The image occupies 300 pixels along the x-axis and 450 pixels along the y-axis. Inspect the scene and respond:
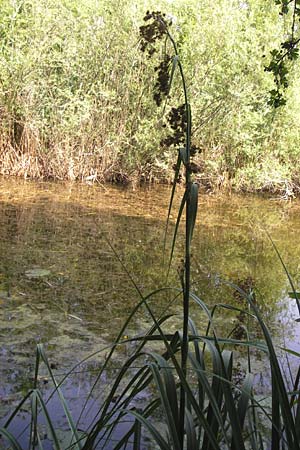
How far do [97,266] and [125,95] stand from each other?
17.2 feet

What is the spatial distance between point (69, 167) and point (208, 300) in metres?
5.46

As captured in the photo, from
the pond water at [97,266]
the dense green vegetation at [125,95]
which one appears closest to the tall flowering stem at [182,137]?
the pond water at [97,266]

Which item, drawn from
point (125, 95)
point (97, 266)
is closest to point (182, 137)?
point (97, 266)

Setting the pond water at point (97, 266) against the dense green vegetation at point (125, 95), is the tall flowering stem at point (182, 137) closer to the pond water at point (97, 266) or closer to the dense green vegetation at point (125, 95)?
the pond water at point (97, 266)

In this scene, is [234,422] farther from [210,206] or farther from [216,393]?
[210,206]

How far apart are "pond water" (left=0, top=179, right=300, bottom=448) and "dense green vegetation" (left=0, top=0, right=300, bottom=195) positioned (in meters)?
0.88

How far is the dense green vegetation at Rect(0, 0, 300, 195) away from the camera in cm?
861

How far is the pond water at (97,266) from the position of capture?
2.82 meters

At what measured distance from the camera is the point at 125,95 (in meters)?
9.12

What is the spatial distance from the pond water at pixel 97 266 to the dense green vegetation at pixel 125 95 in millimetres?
884

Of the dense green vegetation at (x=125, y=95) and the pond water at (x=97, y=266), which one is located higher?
the dense green vegetation at (x=125, y=95)

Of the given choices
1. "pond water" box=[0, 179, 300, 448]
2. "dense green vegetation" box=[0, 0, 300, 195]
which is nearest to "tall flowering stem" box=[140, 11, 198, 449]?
"pond water" box=[0, 179, 300, 448]

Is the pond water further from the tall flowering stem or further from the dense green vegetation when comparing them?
the dense green vegetation

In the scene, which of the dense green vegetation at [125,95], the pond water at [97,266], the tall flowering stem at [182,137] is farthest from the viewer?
the dense green vegetation at [125,95]
